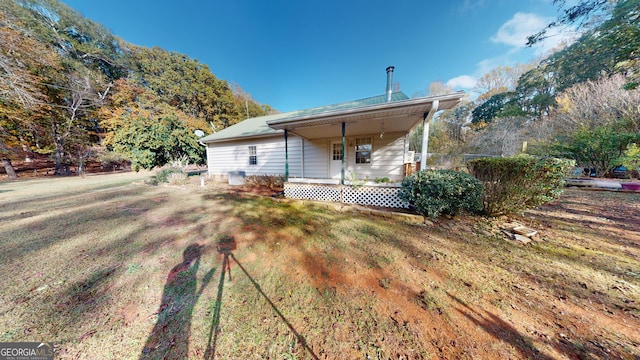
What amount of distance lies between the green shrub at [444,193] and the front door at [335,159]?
3863 mm

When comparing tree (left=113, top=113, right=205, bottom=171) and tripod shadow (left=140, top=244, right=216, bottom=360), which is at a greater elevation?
tree (left=113, top=113, right=205, bottom=171)

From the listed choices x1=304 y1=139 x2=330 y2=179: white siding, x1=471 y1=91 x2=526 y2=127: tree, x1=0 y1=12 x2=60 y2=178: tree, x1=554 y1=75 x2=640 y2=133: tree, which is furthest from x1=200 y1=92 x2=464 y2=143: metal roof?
x1=471 y1=91 x2=526 y2=127: tree

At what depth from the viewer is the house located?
4.96m

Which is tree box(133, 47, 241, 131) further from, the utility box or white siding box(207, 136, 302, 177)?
the utility box

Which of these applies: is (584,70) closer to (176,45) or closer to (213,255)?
(213,255)

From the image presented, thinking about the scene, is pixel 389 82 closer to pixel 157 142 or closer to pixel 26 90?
pixel 157 142

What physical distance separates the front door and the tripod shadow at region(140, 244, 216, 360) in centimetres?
611

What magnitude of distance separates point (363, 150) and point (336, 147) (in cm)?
116

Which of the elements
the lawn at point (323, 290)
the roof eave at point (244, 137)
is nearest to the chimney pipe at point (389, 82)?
the roof eave at point (244, 137)

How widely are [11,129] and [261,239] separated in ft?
76.7

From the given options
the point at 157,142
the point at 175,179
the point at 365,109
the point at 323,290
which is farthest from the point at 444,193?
the point at 157,142

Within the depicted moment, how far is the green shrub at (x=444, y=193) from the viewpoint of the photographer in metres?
4.01

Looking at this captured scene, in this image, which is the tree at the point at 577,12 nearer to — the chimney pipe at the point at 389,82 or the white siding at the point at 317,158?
the chimney pipe at the point at 389,82

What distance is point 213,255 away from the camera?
9.60 ft
